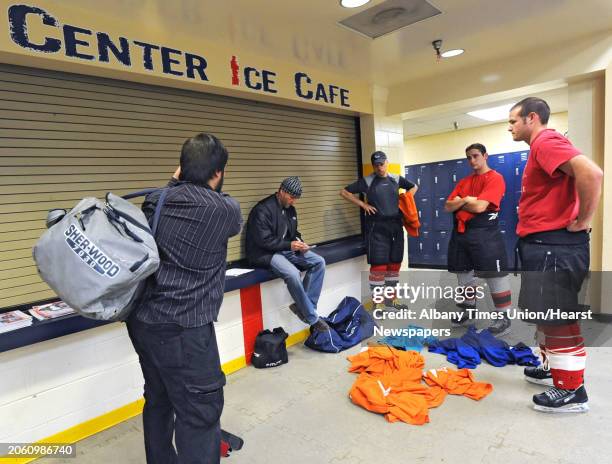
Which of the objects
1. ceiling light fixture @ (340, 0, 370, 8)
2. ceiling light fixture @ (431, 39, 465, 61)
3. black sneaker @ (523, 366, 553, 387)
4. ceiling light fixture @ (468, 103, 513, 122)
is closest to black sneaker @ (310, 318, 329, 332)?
black sneaker @ (523, 366, 553, 387)

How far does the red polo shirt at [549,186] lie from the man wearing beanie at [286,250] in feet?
6.04

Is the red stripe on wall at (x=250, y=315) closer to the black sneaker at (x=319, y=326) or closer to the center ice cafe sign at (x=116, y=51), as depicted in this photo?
the black sneaker at (x=319, y=326)

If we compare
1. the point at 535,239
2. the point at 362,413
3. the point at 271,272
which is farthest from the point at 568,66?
the point at 362,413

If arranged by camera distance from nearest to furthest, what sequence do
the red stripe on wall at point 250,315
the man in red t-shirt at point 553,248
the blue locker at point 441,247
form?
the man in red t-shirt at point 553,248
the red stripe on wall at point 250,315
the blue locker at point 441,247

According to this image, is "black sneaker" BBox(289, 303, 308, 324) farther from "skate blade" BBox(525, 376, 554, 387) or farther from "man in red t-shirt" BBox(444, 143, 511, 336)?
"skate blade" BBox(525, 376, 554, 387)

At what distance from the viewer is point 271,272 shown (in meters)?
3.42

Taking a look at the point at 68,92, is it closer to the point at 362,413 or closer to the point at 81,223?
the point at 81,223

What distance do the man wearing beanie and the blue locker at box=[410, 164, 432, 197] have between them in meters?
4.22

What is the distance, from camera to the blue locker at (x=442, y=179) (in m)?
6.87

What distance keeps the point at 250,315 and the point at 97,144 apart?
70.3 inches

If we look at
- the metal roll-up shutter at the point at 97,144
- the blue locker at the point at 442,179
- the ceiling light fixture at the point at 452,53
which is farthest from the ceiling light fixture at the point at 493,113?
the metal roll-up shutter at the point at 97,144

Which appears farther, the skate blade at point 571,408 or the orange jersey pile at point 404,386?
the orange jersey pile at point 404,386

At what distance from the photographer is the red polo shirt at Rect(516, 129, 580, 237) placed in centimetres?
205

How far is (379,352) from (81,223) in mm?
2478
